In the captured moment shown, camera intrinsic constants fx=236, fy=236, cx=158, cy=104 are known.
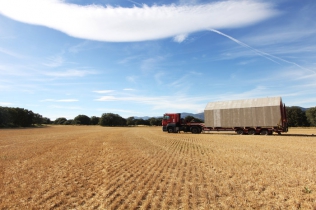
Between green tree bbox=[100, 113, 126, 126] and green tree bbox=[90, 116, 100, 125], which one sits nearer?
green tree bbox=[100, 113, 126, 126]

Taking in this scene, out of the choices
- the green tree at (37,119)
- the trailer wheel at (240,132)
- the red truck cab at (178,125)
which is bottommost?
the trailer wheel at (240,132)

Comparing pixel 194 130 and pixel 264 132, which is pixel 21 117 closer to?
pixel 194 130

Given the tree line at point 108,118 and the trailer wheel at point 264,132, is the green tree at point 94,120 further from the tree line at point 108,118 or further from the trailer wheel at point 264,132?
the trailer wheel at point 264,132

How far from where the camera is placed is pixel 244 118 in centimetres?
3559

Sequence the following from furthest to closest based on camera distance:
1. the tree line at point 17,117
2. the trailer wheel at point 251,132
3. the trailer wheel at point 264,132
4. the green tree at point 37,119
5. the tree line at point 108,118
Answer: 1. the green tree at point 37,119
2. the tree line at point 108,118
3. the tree line at point 17,117
4. the trailer wheel at point 251,132
5. the trailer wheel at point 264,132

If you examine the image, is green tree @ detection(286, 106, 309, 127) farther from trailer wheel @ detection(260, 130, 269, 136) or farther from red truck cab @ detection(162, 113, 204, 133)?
trailer wheel @ detection(260, 130, 269, 136)

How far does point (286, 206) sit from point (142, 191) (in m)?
4.33

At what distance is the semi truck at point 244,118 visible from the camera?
33.0 m

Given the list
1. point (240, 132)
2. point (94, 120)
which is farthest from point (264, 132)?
point (94, 120)

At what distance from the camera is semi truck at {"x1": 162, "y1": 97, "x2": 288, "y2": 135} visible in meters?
33.0

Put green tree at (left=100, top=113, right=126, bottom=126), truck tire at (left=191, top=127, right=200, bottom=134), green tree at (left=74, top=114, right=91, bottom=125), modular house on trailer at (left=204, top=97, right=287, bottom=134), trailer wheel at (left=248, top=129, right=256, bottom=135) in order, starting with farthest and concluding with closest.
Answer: green tree at (left=74, top=114, right=91, bottom=125), green tree at (left=100, top=113, right=126, bottom=126), truck tire at (left=191, top=127, right=200, bottom=134), trailer wheel at (left=248, top=129, right=256, bottom=135), modular house on trailer at (left=204, top=97, right=287, bottom=134)

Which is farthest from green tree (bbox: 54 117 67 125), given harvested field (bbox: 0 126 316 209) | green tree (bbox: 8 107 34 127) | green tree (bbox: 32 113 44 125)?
harvested field (bbox: 0 126 316 209)

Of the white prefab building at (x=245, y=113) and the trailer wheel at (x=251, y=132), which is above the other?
the white prefab building at (x=245, y=113)

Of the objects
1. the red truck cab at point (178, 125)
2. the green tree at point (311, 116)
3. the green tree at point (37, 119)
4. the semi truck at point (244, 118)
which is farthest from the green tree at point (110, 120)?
the green tree at point (311, 116)
